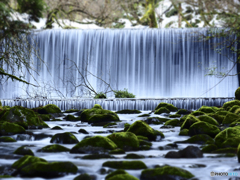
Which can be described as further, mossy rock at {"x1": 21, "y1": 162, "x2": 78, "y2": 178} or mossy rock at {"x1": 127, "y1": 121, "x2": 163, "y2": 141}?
mossy rock at {"x1": 127, "y1": 121, "x2": 163, "y2": 141}

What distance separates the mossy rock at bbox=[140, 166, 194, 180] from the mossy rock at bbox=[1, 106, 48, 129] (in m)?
3.56

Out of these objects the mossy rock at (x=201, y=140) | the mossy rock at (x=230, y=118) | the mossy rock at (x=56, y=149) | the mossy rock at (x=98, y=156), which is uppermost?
the mossy rock at (x=230, y=118)

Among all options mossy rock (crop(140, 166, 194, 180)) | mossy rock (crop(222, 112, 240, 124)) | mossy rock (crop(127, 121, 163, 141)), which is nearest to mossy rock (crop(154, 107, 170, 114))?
mossy rock (crop(222, 112, 240, 124))

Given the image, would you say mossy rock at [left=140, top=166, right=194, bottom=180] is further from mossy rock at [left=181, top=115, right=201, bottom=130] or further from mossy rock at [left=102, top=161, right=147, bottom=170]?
mossy rock at [left=181, top=115, right=201, bottom=130]

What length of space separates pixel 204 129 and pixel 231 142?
36.5 inches

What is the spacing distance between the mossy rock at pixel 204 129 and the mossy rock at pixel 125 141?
53.2 inches

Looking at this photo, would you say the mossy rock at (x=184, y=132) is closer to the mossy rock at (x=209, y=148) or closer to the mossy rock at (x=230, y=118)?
the mossy rock at (x=209, y=148)

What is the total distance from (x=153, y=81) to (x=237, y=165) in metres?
11.2

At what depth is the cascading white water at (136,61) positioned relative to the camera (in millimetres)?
14328

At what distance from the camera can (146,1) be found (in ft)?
67.5

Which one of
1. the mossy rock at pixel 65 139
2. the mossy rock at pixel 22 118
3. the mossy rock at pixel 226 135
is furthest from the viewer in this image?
the mossy rock at pixel 22 118

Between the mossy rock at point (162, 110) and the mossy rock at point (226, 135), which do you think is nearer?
the mossy rock at point (226, 135)

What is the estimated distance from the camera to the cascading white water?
14.3 m

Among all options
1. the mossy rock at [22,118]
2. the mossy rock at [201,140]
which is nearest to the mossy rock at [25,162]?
the mossy rock at [201,140]
